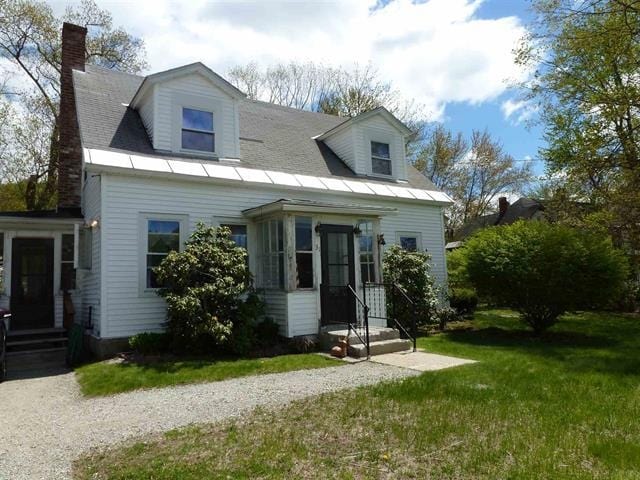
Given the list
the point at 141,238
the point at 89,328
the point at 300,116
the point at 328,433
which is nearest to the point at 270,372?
the point at 328,433

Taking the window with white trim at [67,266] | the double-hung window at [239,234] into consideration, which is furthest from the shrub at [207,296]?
the window with white trim at [67,266]

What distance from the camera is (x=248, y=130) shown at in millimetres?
14039

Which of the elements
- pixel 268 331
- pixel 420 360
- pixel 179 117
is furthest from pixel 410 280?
pixel 179 117

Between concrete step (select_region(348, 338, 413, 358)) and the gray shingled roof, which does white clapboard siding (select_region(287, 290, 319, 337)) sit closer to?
concrete step (select_region(348, 338, 413, 358))

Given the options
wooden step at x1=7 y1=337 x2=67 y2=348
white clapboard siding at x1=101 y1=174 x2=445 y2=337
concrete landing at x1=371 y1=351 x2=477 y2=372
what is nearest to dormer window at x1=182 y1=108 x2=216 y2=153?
white clapboard siding at x1=101 y1=174 x2=445 y2=337

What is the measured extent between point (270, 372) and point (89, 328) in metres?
5.26

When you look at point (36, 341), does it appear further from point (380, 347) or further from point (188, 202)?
point (380, 347)

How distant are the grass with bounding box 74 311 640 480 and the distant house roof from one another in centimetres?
2817

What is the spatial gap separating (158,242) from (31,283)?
3.99 meters

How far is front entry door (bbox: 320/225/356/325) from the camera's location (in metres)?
10.8

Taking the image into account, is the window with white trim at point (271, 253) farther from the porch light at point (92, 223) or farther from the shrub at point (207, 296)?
the porch light at point (92, 223)

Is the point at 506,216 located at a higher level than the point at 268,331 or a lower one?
higher

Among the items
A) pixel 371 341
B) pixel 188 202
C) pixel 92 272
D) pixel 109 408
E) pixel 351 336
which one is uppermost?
pixel 188 202

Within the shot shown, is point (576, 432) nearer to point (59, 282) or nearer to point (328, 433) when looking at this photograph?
point (328, 433)
